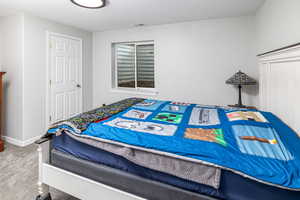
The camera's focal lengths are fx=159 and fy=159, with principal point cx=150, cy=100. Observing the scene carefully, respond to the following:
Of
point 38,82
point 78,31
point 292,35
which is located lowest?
point 38,82

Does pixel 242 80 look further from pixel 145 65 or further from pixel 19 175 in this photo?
pixel 19 175

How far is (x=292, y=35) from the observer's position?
149cm

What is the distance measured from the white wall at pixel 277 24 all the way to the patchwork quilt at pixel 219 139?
84cm

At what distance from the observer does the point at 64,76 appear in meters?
3.47

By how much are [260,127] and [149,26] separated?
2957mm

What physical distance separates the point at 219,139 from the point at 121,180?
799 mm

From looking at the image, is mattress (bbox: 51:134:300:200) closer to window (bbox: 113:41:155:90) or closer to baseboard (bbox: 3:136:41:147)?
baseboard (bbox: 3:136:41:147)

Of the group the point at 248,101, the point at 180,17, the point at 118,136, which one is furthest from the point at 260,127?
the point at 180,17

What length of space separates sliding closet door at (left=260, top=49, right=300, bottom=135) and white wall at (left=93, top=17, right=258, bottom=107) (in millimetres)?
764

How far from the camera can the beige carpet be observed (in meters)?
1.65

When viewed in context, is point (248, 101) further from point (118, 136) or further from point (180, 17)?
point (118, 136)

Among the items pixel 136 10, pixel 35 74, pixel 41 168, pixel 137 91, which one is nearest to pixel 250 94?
pixel 137 91

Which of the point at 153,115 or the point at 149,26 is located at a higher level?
the point at 149,26

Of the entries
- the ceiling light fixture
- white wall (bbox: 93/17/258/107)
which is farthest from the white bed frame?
white wall (bbox: 93/17/258/107)
